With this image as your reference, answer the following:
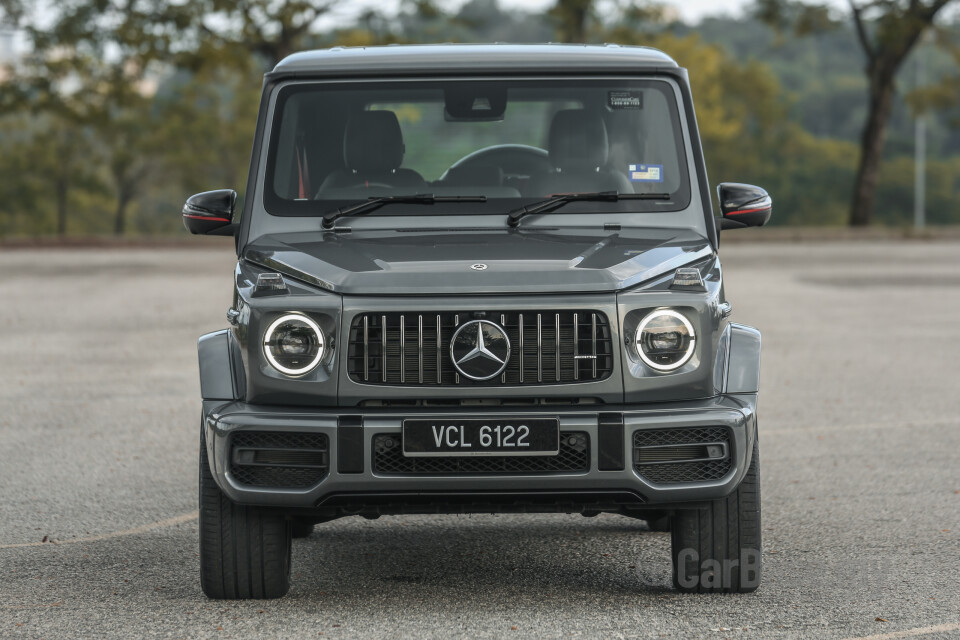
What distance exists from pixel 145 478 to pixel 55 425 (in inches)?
A: 85.0

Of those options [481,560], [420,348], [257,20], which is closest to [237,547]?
[420,348]

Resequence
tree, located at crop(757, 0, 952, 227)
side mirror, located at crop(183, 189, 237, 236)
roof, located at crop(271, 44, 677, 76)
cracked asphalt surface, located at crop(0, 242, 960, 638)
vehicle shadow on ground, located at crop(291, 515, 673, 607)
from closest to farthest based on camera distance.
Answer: cracked asphalt surface, located at crop(0, 242, 960, 638), vehicle shadow on ground, located at crop(291, 515, 673, 607), side mirror, located at crop(183, 189, 237, 236), roof, located at crop(271, 44, 677, 76), tree, located at crop(757, 0, 952, 227)

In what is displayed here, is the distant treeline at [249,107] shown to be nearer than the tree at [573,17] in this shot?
Yes

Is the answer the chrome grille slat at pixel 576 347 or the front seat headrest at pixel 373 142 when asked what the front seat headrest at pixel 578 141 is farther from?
the chrome grille slat at pixel 576 347

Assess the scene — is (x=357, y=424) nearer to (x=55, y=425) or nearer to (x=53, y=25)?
(x=55, y=425)

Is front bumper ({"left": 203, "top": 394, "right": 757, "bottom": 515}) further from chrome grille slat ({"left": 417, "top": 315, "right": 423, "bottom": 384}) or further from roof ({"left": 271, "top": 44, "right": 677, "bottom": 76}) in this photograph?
roof ({"left": 271, "top": 44, "right": 677, "bottom": 76})

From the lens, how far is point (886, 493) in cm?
721

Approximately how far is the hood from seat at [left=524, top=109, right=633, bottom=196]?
300 mm

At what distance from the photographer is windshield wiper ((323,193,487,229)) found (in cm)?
544

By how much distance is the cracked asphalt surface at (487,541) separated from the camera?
486 cm

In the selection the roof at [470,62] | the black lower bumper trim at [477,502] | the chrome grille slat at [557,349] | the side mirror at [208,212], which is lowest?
the black lower bumper trim at [477,502]

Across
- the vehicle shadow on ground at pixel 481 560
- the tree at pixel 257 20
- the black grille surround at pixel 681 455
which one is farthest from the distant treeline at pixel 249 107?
the black grille surround at pixel 681 455

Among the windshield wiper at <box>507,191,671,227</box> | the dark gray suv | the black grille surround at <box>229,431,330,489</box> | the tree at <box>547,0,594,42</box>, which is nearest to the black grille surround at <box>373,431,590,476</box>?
the dark gray suv

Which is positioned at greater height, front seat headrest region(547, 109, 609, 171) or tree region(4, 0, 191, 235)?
tree region(4, 0, 191, 235)
